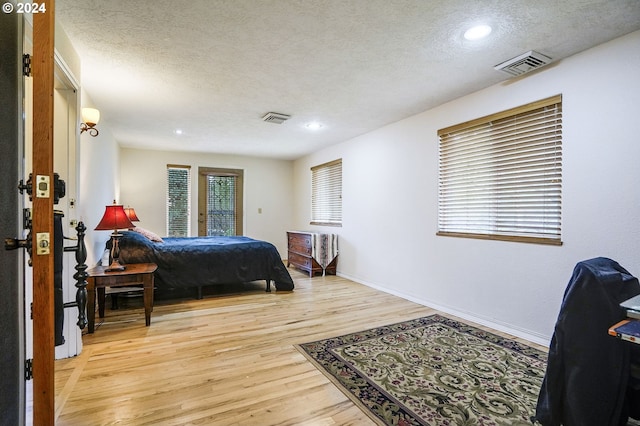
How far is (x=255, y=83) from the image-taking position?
309 centimetres

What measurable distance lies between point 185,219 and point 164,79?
4.04 meters

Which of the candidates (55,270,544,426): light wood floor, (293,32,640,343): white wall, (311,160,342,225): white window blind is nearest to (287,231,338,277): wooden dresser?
(311,160,342,225): white window blind

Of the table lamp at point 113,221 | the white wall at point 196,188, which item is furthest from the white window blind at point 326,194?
the table lamp at point 113,221

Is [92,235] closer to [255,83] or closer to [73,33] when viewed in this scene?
[73,33]

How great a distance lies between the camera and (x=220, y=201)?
22.5 feet

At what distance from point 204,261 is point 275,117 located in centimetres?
209

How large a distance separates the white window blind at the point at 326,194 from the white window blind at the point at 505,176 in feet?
7.70

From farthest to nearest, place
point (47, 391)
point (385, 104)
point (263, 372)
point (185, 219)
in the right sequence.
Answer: point (185, 219) → point (385, 104) → point (263, 372) → point (47, 391)

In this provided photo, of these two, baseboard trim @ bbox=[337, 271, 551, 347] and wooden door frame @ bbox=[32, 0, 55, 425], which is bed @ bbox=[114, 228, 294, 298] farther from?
wooden door frame @ bbox=[32, 0, 55, 425]

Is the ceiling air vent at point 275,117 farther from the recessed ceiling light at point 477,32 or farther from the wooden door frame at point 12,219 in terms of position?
the wooden door frame at point 12,219

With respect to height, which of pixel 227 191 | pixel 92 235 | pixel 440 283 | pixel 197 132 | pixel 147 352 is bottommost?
pixel 147 352

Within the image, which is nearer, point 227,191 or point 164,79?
point 164,79

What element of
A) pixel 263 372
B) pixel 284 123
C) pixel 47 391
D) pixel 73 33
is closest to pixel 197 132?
pixel 284 123

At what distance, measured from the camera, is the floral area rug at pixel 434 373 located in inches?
68.4
